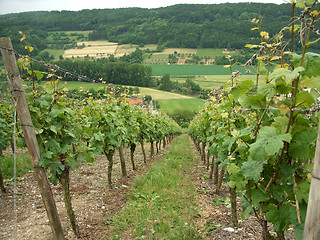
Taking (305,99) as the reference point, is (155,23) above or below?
above

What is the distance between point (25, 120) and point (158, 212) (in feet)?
12.2

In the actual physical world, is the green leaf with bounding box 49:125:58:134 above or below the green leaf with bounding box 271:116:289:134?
below

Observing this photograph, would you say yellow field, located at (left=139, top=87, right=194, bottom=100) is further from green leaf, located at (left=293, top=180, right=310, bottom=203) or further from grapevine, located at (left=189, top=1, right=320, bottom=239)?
green leaf, located at (left=293, top=180, right=310, bottom=203)

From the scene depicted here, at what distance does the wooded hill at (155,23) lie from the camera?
337ft

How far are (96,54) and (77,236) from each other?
9122 centimetres

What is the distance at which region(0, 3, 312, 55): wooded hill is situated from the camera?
10269cm

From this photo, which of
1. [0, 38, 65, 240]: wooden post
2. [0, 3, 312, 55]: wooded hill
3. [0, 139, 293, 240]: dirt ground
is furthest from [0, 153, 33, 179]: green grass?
[0, 3, 312, 55]: wooded hill

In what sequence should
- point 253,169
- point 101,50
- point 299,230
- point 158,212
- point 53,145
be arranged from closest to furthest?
point 299,230, point 253,169, point 53,145, point 158,212, point 101,50

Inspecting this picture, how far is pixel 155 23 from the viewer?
141125mm

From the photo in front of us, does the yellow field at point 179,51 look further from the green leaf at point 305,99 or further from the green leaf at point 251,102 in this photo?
the green leaf at point 305,99

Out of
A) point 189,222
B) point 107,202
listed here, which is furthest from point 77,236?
point 189,222

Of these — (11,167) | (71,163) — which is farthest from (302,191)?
(11,167)

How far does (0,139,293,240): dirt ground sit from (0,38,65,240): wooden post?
1.42 meters

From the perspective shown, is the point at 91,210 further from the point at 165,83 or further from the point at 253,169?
the point at 165,83
